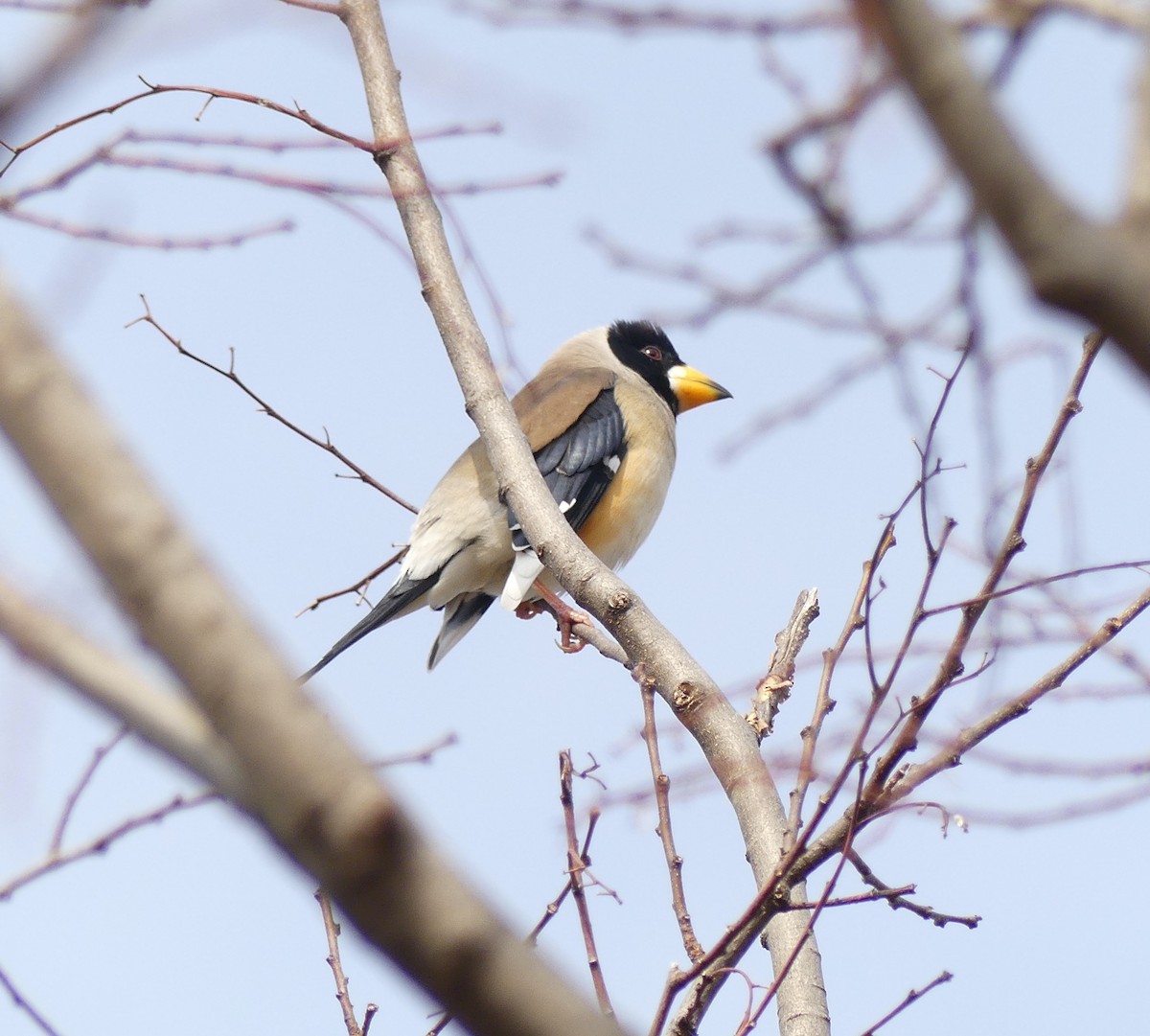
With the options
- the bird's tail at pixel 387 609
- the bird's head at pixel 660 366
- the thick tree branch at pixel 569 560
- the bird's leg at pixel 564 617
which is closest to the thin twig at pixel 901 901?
the thick tree branch at pixel 569 560

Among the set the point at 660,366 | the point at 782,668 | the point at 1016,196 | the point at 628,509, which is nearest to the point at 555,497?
the point at 628,509

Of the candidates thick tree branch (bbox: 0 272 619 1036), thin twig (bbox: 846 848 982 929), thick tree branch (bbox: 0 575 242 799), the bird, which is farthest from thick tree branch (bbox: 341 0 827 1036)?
thick tree branch (bbox: 0 575 242 799)

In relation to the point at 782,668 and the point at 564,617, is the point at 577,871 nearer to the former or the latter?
the point at 782,668

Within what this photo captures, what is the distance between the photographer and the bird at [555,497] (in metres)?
5.91

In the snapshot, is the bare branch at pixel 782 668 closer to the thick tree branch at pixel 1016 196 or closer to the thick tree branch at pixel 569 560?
the thick tree branch at pixel 569 560

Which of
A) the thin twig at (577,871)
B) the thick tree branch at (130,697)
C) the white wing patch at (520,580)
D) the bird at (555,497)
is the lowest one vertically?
the thick tree branch at (130,697)

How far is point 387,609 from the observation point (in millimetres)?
5781

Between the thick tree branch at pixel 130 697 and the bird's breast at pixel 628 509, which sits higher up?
the bird's breast at pixel 628 509

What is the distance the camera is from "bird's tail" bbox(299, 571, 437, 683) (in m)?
5.63

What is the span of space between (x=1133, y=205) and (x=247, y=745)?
2.61 ft

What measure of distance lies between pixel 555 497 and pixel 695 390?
228 centimetres

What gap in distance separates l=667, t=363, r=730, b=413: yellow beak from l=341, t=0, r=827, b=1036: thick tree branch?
3.85 metres

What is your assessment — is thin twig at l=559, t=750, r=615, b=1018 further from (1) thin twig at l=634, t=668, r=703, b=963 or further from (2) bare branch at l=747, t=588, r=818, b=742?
(2) bare branch at l=747, t=588, r=818, b=742

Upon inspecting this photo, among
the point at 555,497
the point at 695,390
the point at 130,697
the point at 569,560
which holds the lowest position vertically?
the point at 130,697
